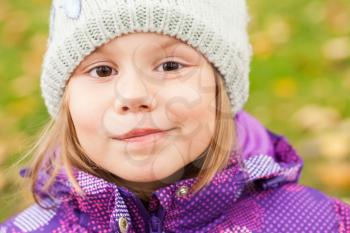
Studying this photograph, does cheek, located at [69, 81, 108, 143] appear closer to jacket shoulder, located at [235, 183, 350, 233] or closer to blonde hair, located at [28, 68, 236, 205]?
blonde hair, located at [28, 68, 236, 205]

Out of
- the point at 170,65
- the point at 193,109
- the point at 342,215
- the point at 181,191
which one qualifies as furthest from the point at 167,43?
→ the point at 342,215

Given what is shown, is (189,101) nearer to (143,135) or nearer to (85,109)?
(143,135)

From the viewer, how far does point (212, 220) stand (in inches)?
62.7

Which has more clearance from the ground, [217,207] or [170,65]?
[170,65]

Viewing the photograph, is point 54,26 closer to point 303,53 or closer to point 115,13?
point 115,13

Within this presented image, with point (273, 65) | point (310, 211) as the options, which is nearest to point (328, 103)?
point (273, 65)

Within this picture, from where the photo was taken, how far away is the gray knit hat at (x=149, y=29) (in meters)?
1.48

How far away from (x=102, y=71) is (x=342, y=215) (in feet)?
2.28

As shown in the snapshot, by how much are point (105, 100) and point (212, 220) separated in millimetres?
383

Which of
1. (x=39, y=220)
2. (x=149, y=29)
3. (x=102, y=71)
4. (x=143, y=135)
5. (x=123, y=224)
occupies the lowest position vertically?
(x=39, y=220)

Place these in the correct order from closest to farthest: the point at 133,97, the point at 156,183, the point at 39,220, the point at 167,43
A: the point at 133,97
the point at 167,43
the point at 156,183
the point at 39,220

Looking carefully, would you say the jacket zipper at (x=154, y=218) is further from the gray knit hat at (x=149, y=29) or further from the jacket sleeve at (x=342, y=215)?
the jacket sleeve at (x=342, y=215)

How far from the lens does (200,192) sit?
1.56 meters

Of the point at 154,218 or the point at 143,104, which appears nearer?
the point at 143,104
